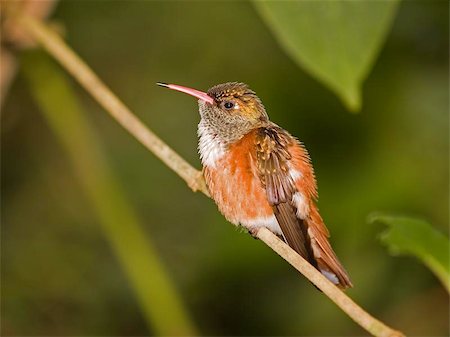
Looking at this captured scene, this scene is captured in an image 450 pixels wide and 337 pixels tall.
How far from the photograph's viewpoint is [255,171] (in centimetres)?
187

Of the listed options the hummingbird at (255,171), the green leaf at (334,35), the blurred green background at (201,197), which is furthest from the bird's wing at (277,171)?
the blurred green background at (201,197)

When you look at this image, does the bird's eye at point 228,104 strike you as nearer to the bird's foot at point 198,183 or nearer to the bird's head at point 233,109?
the bird's head at point 233,109

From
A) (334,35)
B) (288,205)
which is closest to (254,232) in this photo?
(288,205)

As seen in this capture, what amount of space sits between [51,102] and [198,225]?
1.33 metres

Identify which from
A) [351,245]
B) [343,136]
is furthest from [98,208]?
[343,136]

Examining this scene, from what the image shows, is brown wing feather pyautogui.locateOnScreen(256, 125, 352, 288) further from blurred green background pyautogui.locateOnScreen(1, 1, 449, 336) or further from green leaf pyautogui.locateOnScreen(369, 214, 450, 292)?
blurred green background pyautogui.locateOnScreen(1, 1, 449, 336)

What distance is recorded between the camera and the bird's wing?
1741 millimetres

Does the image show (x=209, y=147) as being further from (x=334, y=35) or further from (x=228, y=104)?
(x=334, y=35)

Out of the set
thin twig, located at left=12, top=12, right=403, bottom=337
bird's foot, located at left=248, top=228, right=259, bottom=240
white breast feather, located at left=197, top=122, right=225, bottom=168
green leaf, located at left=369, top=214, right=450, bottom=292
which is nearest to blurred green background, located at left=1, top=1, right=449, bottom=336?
thin twig, located at left=12, top=12, right=403, bottom=337

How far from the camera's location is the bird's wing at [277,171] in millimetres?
1741

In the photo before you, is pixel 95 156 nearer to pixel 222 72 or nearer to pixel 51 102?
pixel 51 102

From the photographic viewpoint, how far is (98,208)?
2.87 m

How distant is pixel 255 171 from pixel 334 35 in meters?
0.75

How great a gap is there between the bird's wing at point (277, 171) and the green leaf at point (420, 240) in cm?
18
